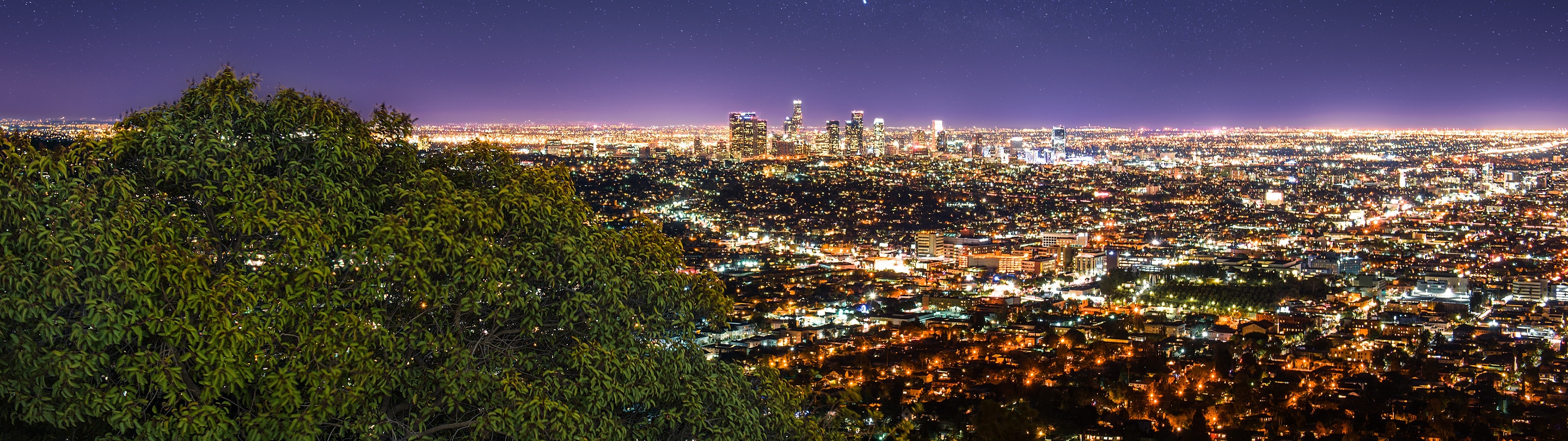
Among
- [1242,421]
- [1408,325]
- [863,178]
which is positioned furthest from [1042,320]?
[863,178]

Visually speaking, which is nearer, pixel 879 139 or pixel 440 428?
pixel 440 428

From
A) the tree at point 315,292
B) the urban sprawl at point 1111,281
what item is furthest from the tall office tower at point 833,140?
the tree at point 315,292

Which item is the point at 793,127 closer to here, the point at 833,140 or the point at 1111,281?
the point at 833,140

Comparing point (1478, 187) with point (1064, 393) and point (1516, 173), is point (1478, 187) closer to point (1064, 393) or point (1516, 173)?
point (1516, 173)

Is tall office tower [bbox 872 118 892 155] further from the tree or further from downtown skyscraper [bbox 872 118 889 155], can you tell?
the tree

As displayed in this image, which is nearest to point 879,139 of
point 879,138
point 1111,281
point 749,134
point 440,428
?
point 879,138
